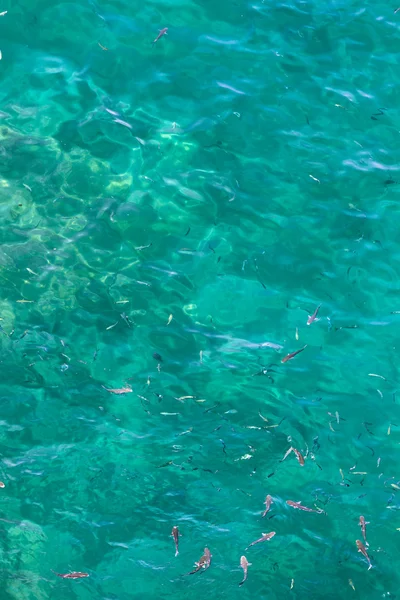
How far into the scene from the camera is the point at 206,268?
9055 millimetres

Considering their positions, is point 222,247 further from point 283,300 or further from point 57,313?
point 57,313

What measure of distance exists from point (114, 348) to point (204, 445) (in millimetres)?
3015

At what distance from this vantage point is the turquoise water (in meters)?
7.91

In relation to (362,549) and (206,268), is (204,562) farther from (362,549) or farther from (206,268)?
(206,268)

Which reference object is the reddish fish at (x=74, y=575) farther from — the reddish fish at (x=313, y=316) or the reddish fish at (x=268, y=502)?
the reddish fish at (x=313, y=316)

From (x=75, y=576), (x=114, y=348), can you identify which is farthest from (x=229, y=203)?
(x=75, y=576)

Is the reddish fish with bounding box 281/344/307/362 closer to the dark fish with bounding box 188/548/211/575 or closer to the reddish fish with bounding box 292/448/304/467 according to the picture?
the reddish fish with bounding box 292/448/304/467

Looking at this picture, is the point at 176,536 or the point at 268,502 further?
the point at 176,536

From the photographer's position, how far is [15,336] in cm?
1023

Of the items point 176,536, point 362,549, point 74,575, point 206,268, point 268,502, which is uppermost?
point 206,268

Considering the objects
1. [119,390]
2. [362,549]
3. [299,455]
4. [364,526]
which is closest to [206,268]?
[119,390]

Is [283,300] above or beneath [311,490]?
above

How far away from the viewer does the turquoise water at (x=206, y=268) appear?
791cm

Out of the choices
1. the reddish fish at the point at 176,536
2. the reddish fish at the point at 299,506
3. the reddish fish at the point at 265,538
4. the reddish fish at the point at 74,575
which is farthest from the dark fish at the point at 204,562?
the reddish fish at the point at 74,575
